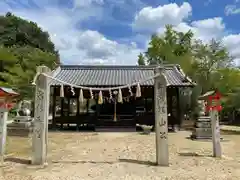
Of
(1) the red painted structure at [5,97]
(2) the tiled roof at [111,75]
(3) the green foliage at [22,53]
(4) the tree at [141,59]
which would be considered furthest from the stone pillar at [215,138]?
(4) the tree at [141,59]

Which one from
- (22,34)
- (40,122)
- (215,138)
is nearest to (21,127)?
(40,122)

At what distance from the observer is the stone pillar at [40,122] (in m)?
7.08

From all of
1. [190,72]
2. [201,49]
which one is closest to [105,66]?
[190,72]

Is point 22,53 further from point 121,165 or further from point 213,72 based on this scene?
point 121,165

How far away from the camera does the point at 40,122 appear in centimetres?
726

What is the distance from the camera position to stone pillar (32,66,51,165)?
708cm

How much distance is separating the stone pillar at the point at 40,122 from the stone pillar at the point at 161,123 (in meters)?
3.23

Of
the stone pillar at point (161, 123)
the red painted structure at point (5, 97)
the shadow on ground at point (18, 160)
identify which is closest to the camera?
the stone pillar at point (161, 123)

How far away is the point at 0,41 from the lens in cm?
4106

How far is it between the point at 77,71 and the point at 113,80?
355cm

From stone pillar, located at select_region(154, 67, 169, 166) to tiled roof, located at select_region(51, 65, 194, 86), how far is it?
8233 millimetres

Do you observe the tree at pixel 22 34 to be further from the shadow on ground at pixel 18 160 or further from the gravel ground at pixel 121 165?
the shadow on ground at pixel 18 160

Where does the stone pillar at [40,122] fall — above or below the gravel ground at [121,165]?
above

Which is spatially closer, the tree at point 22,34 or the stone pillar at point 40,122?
the stone pillar at point 40,122
